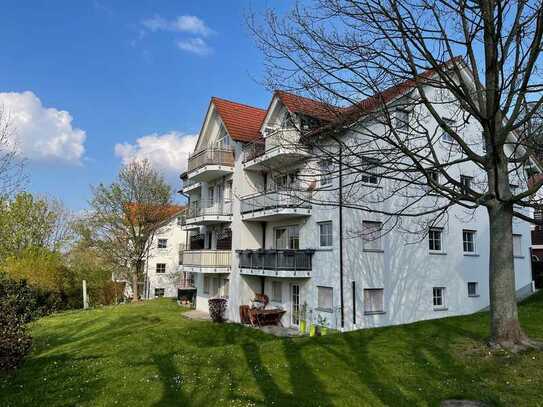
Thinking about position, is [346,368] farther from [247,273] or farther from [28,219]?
[28,219]

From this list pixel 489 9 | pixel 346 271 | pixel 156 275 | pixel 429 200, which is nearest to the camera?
pixel 489 9

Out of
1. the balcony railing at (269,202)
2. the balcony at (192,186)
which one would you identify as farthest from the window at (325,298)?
the balcony at (192,186)

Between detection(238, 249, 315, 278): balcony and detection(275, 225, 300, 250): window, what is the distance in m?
1.41

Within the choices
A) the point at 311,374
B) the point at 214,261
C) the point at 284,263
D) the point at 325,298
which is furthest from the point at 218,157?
the point at 311,374

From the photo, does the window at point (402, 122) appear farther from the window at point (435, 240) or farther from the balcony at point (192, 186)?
the balcony at point (192, 186)

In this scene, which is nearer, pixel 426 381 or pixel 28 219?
pixel 426 381

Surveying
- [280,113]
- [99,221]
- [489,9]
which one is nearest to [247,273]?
[280,113]

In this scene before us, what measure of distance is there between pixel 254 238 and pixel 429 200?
31.2 ft

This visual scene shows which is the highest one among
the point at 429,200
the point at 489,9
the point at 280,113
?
the point at 280,113

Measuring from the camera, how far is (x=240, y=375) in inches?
360

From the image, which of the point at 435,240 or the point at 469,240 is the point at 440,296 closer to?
the point at 435,240

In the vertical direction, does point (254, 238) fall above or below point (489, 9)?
below

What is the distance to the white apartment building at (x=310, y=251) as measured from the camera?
62.2 ft

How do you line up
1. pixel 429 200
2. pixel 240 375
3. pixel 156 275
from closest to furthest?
pixel 240 375
pixel 429 200
pixel 156 275
